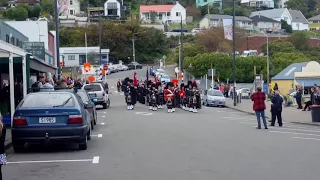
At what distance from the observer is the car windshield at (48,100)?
48.8 ft

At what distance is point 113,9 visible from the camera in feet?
434

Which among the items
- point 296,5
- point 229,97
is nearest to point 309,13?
point 296,5

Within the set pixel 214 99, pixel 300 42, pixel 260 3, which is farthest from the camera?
pixel 260 3

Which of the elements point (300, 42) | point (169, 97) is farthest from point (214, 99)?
point (300, 42)

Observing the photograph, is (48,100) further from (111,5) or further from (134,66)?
(111,5)

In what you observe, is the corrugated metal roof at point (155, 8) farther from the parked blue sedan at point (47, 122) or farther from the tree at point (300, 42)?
the parked blue sedan at point (47, 122)

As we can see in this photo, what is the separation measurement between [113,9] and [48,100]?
11876cm

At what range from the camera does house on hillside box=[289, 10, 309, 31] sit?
482 ft

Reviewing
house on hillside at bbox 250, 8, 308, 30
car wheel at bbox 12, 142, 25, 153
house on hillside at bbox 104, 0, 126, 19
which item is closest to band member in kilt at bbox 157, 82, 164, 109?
car wheel at bbox 12, 142, 25, 153

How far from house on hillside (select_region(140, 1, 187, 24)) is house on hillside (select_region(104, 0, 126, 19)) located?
5671mm

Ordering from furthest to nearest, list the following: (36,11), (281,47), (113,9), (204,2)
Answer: (204,2)
(113,9)
(36,11)
(281,47)

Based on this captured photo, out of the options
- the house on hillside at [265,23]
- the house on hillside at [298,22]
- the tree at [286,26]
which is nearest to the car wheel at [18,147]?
the house on hillside at [265,23]

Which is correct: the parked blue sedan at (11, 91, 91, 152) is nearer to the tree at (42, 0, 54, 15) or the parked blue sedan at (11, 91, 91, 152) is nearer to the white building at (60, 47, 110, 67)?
the white building at (60, 47, 110, 67)

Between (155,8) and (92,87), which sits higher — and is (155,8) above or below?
above
